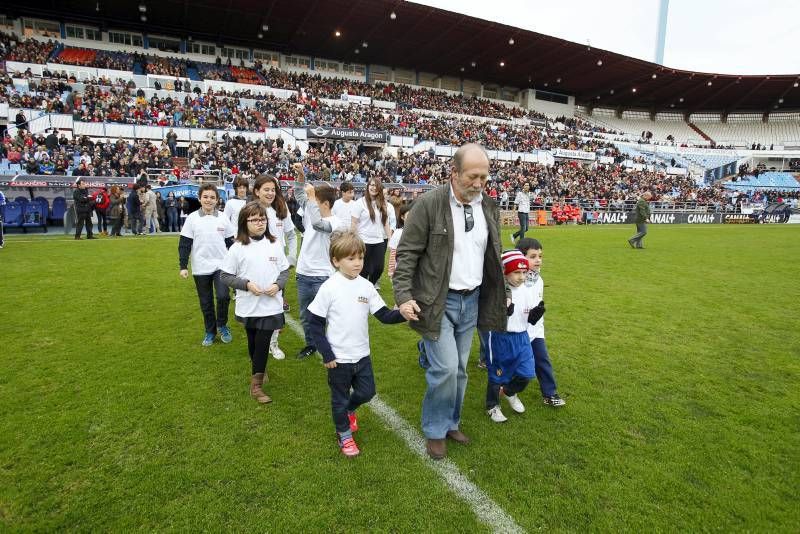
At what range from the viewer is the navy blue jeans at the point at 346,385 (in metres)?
3.00

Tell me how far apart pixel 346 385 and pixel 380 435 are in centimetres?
60

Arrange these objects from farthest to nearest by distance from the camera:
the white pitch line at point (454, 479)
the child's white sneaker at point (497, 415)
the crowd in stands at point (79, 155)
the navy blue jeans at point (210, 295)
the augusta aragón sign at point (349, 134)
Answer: the augusta aragón sign at point (349, 134), the crowd in stands at point (79, 155), the navy blue jeans at point (210, 295), the child's white sneaker at point (497, 415), the white pitch line at point (454, 479)

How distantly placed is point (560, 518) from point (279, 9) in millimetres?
38586

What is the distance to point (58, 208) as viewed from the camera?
16.7 metres

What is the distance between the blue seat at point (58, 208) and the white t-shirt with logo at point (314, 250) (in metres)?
16.9

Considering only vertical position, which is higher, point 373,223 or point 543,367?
point 373,223

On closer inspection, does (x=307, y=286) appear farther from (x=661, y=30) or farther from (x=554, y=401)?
(x=661, y=30)

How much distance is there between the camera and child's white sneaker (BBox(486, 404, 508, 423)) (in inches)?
139

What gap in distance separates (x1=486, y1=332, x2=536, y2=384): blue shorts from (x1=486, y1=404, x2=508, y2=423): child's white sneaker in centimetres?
23

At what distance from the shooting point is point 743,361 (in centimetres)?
485

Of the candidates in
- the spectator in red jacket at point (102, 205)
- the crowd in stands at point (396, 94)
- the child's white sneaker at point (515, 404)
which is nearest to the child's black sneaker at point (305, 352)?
the child's white sneaker at point (515, 404)

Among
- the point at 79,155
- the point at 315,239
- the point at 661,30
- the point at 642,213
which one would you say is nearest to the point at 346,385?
the point at 315,239

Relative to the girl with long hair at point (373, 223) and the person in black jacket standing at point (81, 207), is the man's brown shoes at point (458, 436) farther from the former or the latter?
the person in black jacket standing at point (81, 207)

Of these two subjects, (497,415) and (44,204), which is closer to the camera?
(497,415)
